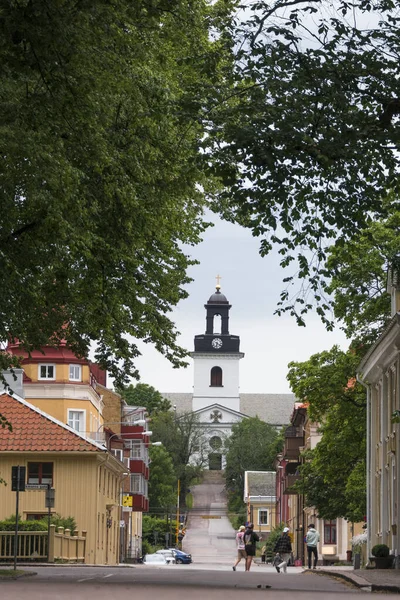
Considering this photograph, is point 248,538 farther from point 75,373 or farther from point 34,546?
point 75,373

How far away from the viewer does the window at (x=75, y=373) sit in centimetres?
6675

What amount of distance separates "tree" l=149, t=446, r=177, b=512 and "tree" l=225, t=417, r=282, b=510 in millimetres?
27761

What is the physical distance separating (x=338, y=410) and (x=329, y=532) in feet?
103

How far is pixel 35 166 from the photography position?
17.5m

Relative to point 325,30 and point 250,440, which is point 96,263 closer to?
point 325,30

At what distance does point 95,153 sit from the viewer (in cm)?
1897

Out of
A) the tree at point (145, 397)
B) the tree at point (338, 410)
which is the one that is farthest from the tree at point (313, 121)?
the tree at point (145, 397)

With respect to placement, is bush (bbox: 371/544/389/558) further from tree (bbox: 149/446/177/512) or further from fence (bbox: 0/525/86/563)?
tree (bbox: 149/446/177/512)

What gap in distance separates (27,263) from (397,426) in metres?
16.2

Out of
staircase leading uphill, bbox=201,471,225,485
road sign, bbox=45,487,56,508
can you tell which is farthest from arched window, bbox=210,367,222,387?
road sign, bbox=45,487,56,508

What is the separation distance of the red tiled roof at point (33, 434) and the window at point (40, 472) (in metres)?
0.84

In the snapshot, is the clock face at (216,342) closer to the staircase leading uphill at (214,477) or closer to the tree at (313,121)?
the staircase leading uphill at (214,477)

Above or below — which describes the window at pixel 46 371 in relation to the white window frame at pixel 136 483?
above

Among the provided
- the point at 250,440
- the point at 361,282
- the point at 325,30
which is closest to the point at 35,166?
→ the point at 325,30
